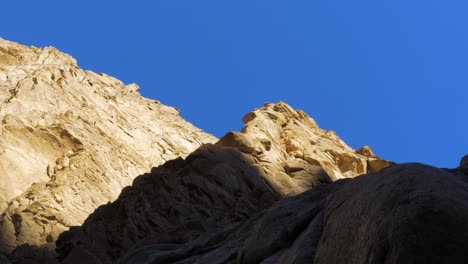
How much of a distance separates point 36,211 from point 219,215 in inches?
397

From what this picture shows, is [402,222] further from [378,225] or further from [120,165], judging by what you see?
[120,165]

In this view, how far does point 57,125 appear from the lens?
49.3 m

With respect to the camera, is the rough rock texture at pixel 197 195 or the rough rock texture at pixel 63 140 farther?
the rough rock texture at pixel 63 140

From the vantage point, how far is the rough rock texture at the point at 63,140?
3828 centimetres

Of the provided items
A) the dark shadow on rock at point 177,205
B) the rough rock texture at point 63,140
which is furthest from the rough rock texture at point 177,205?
the rough rock texture at point 63,140

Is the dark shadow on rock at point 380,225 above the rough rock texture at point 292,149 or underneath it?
underneath

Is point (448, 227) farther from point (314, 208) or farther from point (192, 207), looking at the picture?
point (192, 207)

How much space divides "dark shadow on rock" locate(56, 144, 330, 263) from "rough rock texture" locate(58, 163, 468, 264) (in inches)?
431

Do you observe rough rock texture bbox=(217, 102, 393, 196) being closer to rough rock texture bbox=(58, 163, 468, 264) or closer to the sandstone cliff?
the sandstone cliff

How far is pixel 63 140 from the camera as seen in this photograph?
48.3 meters

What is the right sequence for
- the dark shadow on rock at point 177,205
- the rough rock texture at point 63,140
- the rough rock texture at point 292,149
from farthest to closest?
the rough rock texture at point 292,149 < the rough rock texture at point 63,140 < the dark shadow on rock at point 177,205

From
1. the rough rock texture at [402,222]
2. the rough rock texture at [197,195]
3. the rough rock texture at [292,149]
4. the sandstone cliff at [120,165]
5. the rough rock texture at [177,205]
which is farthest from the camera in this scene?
the rough rock texture at [292,149]

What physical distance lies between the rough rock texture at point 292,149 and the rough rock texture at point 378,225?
19.4 meters

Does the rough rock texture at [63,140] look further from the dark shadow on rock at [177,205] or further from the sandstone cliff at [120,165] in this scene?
the dark shadow on rock at [177,205]
